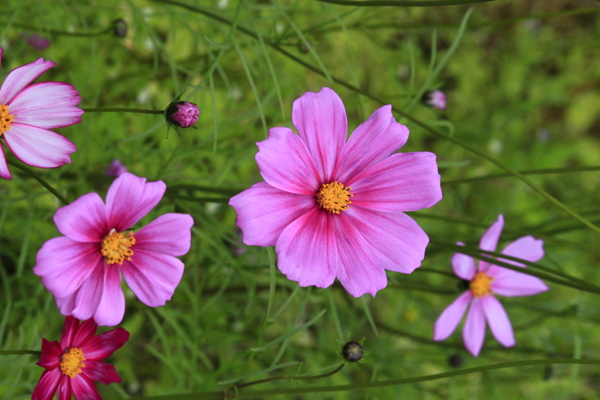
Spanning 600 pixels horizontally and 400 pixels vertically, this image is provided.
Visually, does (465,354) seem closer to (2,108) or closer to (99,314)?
(99,314)

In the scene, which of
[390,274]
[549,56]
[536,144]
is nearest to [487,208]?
[536,144]

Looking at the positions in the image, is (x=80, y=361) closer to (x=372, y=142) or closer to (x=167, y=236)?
(x=167, y=236)

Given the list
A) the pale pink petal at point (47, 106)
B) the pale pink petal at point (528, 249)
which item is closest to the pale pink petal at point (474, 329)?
the pale pink petal at point (528, 249)

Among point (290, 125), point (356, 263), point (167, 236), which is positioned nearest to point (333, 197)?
point (356, 263)

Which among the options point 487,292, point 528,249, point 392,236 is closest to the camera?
point 392,236

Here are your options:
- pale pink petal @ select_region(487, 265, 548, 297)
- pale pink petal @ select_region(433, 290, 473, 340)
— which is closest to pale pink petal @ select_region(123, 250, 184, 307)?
pale pink petal @ select_region(433, 290, 473, 340)

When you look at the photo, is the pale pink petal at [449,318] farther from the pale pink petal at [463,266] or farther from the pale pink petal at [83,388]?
the pale pink petal at [83,388]
